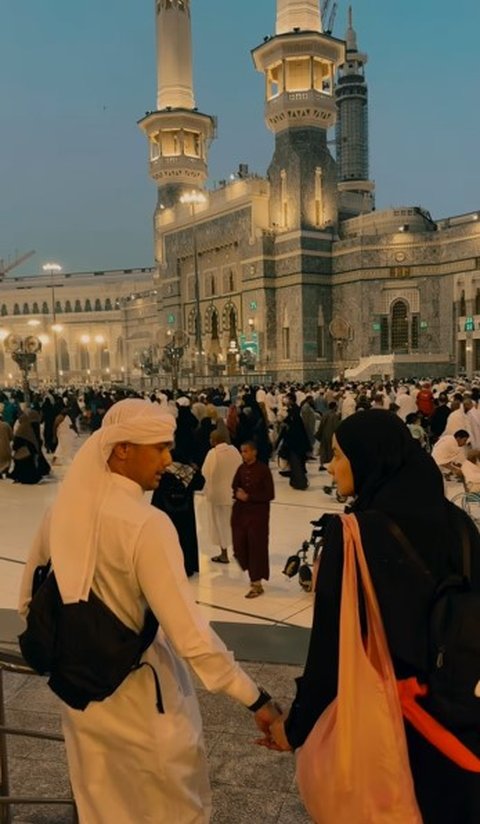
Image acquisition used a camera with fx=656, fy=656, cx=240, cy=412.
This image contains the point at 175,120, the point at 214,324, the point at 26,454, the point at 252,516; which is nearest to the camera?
the point at 252,516

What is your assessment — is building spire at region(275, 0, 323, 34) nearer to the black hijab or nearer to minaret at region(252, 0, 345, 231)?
minaret at region(252, 0, 345, 231)

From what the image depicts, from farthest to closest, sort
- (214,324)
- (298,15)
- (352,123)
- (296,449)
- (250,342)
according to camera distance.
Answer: (352,123) → (214,324) → (250,342) → (298,15) → (296,449)

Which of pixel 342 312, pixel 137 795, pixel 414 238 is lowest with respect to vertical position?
pixel 137 795

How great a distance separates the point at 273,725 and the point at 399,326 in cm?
3633

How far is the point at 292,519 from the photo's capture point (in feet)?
24.6

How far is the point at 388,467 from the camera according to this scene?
143cm

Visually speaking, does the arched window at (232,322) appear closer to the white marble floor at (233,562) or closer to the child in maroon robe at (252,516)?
the white marble floor at (233,562)

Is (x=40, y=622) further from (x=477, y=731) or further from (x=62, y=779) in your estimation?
(x=62, y=779)

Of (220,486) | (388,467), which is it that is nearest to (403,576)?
(388,467)

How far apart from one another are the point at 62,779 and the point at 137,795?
1050mm

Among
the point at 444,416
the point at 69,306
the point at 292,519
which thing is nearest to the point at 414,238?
the point at 444,416

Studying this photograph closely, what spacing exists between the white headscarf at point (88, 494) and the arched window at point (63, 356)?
72.9m

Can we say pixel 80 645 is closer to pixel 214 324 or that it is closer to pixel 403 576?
pixel 403 576

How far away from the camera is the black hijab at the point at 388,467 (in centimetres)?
138
